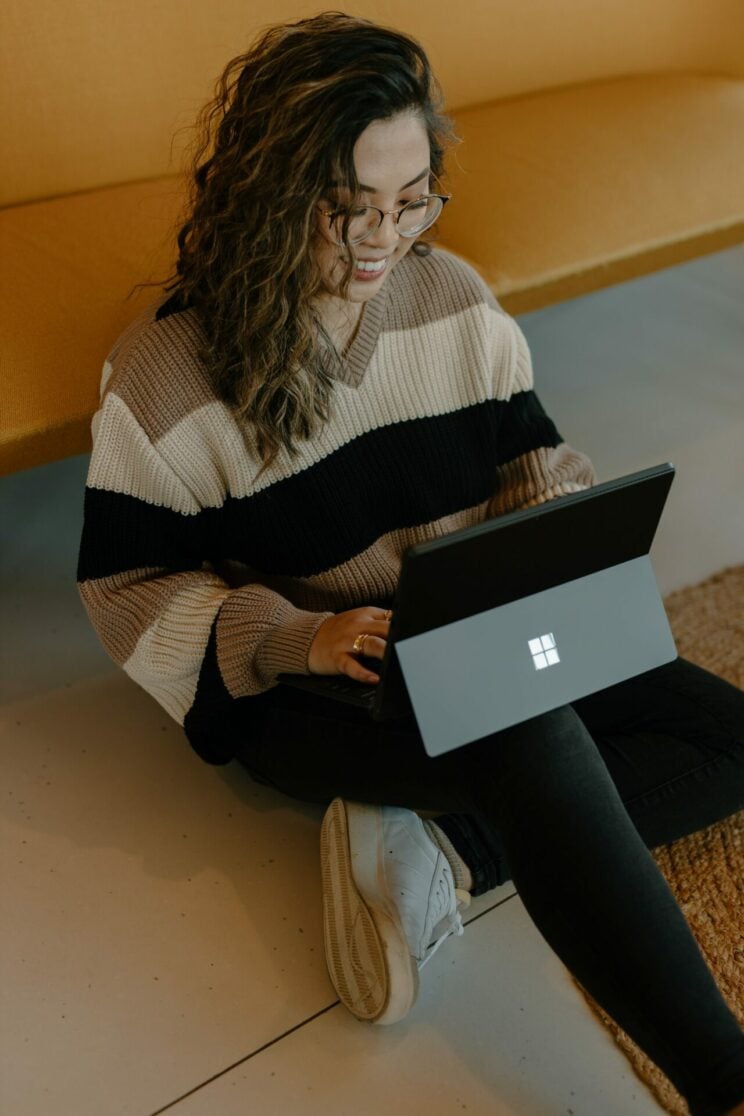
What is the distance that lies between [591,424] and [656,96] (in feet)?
1.97

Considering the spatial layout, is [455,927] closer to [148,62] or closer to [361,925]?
[361,925]

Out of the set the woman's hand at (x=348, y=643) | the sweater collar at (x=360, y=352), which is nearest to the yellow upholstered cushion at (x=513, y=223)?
the sweater collar at (x=360, y=352)

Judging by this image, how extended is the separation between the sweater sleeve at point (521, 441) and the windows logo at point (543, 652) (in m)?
0.29

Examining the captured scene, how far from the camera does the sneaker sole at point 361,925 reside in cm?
112

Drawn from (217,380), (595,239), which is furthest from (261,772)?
(595,239)

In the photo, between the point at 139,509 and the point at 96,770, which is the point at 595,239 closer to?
the point at 139,509

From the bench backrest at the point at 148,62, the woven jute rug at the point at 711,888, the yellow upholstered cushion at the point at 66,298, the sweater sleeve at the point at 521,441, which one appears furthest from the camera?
the bench backrest at the point at 148,62

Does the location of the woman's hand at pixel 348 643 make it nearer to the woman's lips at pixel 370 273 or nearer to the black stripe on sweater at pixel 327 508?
the black stripe on sweater at pixel 327 508

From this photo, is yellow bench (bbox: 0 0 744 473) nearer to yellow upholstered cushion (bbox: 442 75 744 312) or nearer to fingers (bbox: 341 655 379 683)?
yellow upholstered cushion (bbox: 442 75 744 312)

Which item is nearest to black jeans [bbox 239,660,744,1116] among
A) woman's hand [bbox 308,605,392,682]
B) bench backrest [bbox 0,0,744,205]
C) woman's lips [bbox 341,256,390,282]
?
woman's hand [bbox 308,605,392,682]

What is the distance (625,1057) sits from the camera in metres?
1.15

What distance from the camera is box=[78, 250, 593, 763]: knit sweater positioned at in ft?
3.73

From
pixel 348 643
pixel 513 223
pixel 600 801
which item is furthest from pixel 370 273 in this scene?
pixel 513 223

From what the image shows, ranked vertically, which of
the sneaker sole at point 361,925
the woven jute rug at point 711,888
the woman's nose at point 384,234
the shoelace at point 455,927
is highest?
the woman's nose at point 384,234
